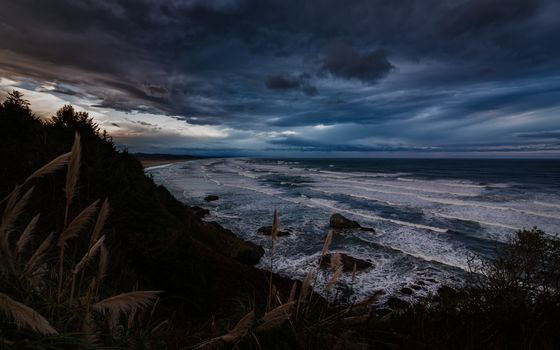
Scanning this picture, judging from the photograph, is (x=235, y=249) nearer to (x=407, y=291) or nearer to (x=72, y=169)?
(x=407, y=291)

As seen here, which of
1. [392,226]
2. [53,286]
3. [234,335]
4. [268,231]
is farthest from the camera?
[392,226]

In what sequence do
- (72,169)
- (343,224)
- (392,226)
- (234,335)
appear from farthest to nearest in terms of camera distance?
(392,226), (343,224), (234,335), (72,169)

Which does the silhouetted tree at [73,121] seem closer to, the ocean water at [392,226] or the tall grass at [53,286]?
the ocean water at [392,226]

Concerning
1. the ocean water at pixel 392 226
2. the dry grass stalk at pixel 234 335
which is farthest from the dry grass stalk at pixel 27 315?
the ocean water at pixel 392 226

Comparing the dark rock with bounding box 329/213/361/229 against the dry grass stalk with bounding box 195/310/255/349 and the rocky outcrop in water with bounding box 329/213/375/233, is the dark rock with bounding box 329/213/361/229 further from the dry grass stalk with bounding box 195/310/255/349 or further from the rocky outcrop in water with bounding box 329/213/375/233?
the dry grass stalk with bounding box 195/310/255/349

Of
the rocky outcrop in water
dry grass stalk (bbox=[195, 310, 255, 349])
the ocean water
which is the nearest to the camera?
dry grass stalk (bbox=[195, 310, 255, 349])

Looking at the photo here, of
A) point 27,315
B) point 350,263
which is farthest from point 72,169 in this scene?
point 350,263

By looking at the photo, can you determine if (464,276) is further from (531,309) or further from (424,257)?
(531,309)

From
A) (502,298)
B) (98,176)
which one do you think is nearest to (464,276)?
(502,298)

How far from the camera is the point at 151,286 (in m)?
7.65

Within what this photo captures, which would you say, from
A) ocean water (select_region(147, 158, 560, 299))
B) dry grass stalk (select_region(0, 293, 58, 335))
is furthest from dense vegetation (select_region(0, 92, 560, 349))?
ocean water (select_region(147, 158, 560, 299))

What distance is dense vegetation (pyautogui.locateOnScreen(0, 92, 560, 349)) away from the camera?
2.00 m

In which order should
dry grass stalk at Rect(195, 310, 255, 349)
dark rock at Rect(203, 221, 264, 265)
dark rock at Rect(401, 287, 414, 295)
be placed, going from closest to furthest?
dry grass stalk at Rect(195, 310, 255, 349) < dark rock at Rect(401, 287, 414, 295) < dark rock at Rect(203, 221, 264, 265)

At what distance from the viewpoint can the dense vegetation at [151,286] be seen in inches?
78.7
